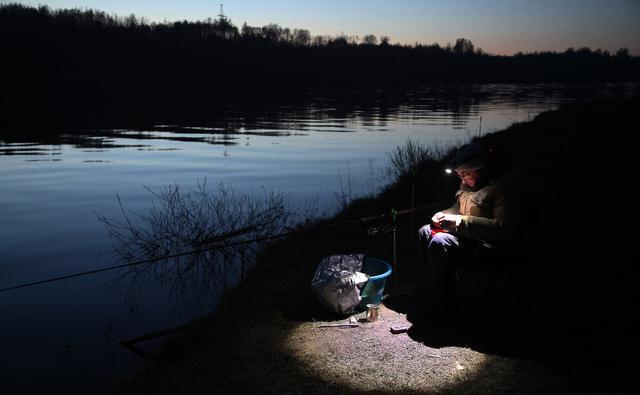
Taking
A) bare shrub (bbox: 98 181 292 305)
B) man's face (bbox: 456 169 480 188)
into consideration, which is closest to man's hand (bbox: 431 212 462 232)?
man's face (bbox: 456 169 480 188)

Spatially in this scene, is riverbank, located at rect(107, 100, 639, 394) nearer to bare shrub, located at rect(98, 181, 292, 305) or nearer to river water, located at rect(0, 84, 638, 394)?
bare shrub, located at rect(98, 181, 292, 305)

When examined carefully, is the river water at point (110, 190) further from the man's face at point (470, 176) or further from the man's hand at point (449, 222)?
the man's face at point (470, 176)

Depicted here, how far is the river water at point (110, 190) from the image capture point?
5.73 metres

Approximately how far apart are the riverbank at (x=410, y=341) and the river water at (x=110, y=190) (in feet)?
3.99

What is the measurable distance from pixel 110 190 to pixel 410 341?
12450 mm

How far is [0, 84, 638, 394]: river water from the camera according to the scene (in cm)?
573

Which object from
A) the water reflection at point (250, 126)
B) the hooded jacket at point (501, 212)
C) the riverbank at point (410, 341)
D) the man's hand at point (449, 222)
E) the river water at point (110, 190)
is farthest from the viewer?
the water reflection at point (250, 126)

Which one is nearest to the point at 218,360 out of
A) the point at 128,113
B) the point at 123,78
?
the point at 128,113

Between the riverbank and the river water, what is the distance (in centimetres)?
122

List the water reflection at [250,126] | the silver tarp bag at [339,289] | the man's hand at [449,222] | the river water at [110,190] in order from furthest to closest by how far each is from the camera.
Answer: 1. the water reflection at [250,126]
2. the river water at [110,190]
3. the silver tarp bag at [339,289]
4. the man's hand at [449,222]

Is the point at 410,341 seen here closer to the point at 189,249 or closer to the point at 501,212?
the point at 501,212

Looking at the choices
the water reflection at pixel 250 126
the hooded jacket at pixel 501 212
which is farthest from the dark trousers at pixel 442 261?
the water reflection at pixel 250 126

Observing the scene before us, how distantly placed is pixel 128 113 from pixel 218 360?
Result: 40.8 m

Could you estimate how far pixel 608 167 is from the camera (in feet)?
38.4
